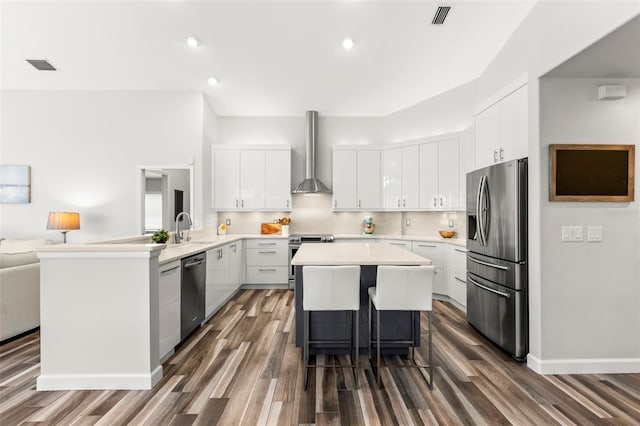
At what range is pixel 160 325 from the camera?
2.53 m

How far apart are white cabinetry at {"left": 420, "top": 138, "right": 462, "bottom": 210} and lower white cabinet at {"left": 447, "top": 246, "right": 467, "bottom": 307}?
0.78 m

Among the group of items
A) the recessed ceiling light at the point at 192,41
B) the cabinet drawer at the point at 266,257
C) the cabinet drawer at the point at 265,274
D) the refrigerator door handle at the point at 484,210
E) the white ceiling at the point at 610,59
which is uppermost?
the recessed ceiling light at the point at 192,41

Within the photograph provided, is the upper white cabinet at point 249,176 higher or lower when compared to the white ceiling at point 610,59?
lower

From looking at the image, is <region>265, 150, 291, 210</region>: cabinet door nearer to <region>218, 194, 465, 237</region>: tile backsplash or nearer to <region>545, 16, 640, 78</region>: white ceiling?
<region>218, 194, 465, 237</region>: tile backsplash

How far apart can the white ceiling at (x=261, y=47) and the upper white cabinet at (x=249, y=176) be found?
851 millimetres

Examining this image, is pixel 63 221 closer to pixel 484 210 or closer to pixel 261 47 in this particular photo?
pixel 261 47

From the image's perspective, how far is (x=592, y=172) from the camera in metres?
2.49

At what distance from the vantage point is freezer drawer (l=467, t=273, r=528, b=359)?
2.63 metres

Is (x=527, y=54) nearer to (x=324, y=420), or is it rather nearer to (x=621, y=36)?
(x=621, y=36)

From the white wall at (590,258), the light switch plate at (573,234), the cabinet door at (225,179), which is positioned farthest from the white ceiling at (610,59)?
the cabinet door at (225,179)

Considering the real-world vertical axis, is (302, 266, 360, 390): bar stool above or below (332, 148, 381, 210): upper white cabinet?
below

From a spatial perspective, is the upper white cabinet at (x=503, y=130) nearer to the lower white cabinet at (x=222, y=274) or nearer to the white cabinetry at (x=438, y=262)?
the white cabinetry at (x=438, y=262)

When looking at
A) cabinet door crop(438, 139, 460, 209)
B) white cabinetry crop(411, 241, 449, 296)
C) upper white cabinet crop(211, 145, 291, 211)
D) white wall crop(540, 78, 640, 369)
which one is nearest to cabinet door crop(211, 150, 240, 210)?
upper white cabinet crop(211, 145, 291, 211)

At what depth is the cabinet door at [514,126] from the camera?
106 inches
